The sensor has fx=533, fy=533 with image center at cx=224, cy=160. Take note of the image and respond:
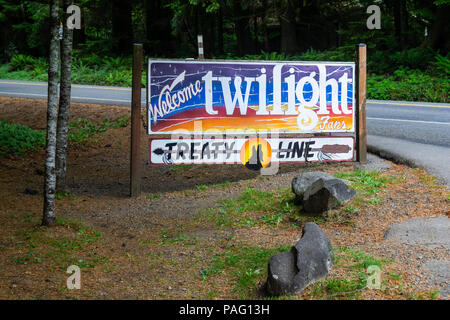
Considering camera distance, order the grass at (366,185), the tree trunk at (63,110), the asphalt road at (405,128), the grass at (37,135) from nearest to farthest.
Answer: the grass at (366,185) < the tree trunk at (63,110) < the asphalt road at (405,128) < the grass at (37,135)

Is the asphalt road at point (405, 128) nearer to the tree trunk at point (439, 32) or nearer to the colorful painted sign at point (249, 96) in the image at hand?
the colorful painted sign at point (249, 96)

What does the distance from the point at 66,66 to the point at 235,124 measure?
318 cm

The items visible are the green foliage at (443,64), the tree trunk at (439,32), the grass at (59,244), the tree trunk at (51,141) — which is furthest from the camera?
the tree trunk at (439,32)

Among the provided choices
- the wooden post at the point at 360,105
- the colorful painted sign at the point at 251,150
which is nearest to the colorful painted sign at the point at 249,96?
the wooden post at the point at 360,105

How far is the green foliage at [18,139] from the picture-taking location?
13594mm

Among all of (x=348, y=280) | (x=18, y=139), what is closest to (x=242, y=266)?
(x=348, y=280)

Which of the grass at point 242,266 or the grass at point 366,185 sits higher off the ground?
the grass at point 366,185

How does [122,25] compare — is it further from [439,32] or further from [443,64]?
[443,64]

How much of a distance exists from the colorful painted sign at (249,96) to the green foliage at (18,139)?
18.6ft

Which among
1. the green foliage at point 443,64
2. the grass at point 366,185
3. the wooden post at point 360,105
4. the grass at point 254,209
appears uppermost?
the green foliage at point 443,64

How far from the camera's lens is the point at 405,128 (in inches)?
526

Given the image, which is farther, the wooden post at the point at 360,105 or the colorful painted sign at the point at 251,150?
the wooden post at the point at 360,105

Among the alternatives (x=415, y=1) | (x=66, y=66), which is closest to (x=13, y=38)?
(x=415, y=1)
